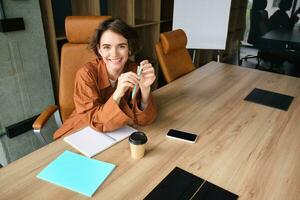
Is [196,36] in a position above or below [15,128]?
above

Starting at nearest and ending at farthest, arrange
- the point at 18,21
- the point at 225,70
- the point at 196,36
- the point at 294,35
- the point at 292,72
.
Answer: the point at 18,21
the point at 225,70
the point at 196,36
the point at 294,35
the point at 292,72

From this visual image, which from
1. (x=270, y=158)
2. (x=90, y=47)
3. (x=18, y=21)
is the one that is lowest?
(x=270, y=158)

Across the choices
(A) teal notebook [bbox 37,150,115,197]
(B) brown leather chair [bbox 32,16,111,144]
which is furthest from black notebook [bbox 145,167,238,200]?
(B) brown leather chair [bbox 32,16,111,144]

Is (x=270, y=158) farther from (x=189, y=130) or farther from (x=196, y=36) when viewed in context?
(x=196, y=36)

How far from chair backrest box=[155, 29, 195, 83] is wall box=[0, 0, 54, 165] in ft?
2.85

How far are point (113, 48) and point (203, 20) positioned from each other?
202cm

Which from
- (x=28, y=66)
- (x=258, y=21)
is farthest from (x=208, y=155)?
(x=258, y=21)

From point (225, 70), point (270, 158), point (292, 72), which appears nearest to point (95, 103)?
point (270, 158)

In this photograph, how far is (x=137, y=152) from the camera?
3.36 feet

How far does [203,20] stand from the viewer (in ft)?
9.95

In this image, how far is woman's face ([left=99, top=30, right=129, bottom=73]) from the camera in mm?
1320

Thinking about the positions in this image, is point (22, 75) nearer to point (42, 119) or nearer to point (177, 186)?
point (42, 119)

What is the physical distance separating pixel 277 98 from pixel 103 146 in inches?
47.5

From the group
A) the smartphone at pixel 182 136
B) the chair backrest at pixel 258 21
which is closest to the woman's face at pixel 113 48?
the smartphone at pixel 182 136
